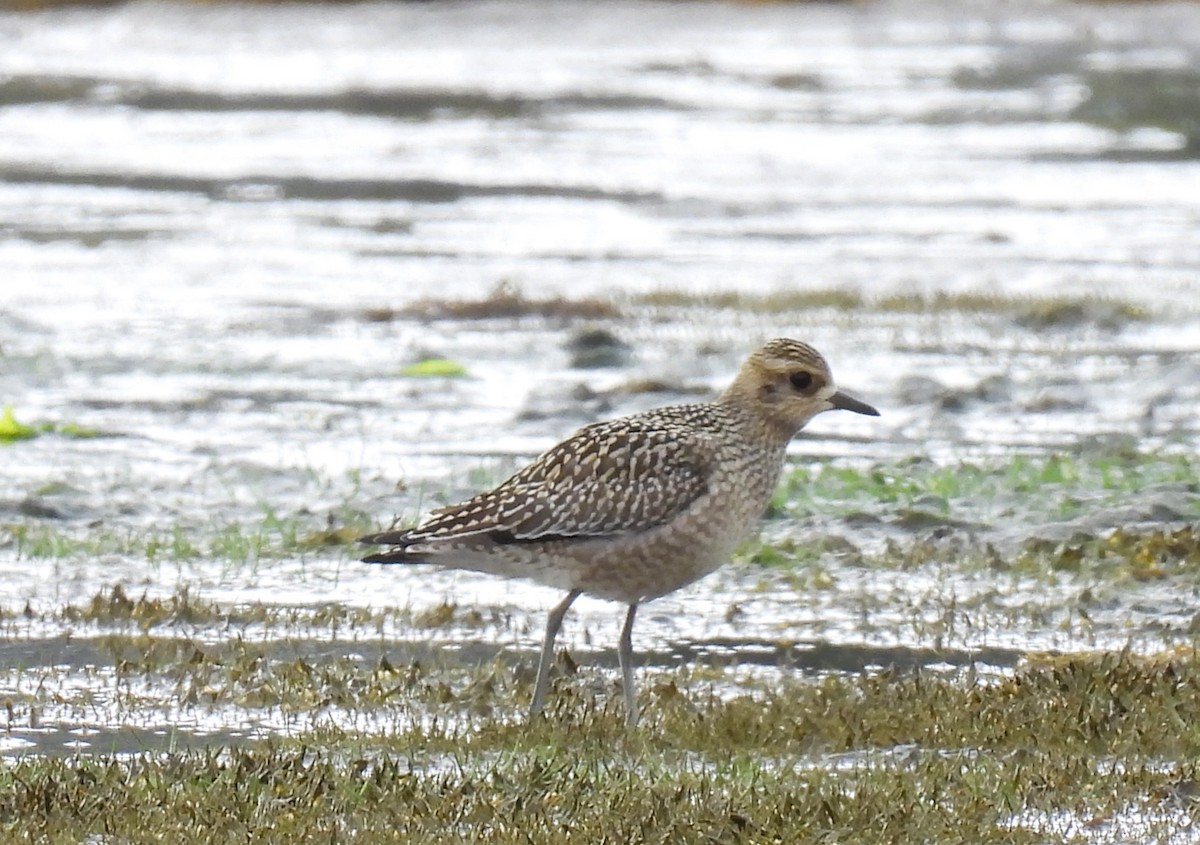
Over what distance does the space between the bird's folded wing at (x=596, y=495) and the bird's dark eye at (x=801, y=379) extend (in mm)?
582

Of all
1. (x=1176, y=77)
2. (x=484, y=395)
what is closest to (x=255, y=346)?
(x=484, y=395)

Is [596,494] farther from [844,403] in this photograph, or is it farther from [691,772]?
[691,772]

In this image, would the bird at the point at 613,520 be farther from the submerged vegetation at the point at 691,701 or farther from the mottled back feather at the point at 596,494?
the submerged vegetation at the point at 691,701

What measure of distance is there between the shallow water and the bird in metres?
1.07

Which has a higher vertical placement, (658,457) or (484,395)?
(658,457)

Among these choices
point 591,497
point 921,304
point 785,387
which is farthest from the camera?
point 921,304

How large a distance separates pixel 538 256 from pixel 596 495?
1433cm

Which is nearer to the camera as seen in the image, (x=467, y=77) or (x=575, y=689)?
(x=575, y=689)

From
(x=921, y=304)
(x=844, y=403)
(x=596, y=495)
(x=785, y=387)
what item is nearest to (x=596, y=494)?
(x=596, y=495)

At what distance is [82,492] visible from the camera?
13.4 metres

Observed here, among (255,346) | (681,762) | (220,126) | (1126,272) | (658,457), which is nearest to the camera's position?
(681,762)

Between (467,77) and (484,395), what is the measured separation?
22.7 metres

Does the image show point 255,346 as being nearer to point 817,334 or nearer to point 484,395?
point 484,395

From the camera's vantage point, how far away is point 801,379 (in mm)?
9977
